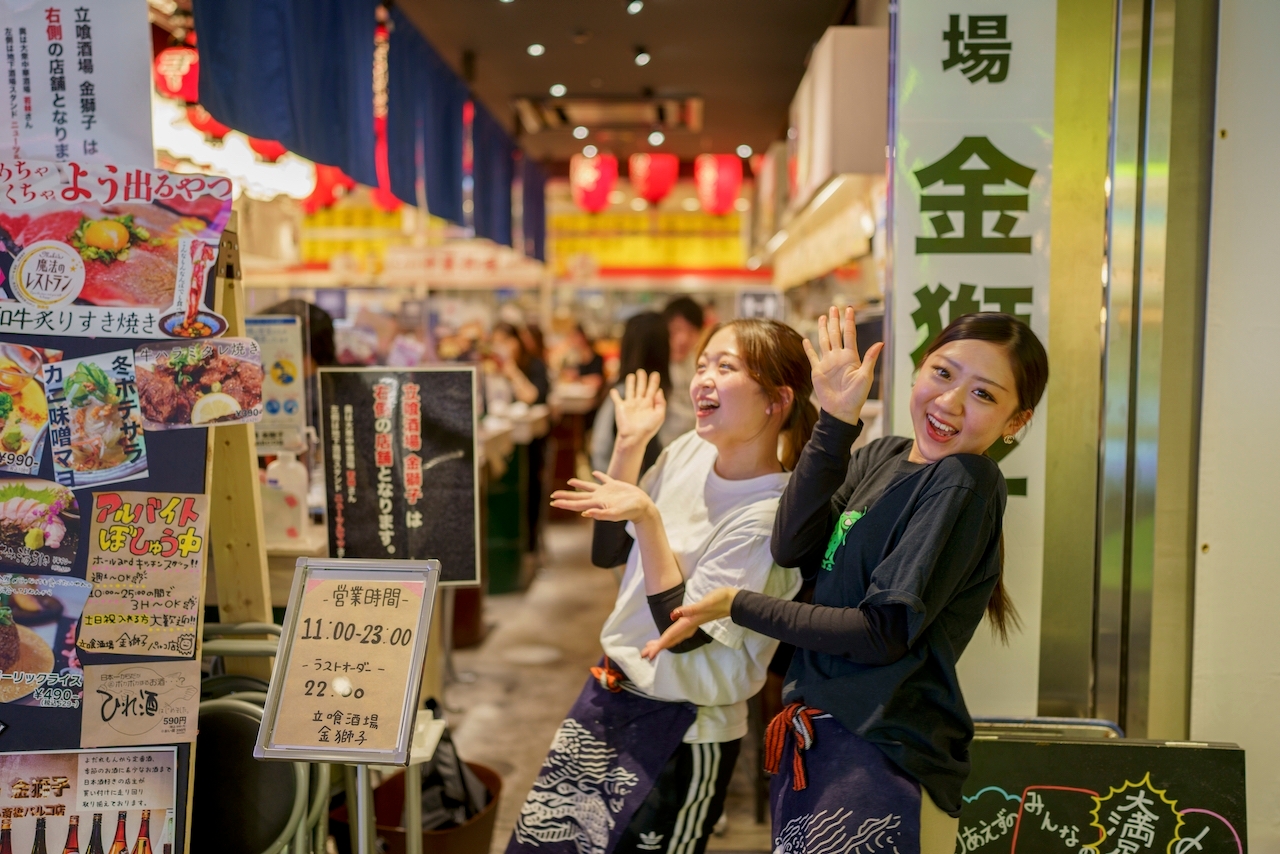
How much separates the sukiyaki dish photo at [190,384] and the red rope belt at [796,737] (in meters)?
1.25

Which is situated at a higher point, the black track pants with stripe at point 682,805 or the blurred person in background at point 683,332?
the blurred person in background at point 683,332

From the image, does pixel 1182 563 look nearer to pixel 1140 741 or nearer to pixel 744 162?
pixel 1140 741

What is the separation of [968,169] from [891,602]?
1365mm

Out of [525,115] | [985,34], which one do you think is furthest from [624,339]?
[525,115]

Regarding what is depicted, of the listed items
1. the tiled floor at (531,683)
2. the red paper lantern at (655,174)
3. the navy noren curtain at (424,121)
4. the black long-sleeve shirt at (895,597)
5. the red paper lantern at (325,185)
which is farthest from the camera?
the red paper lantern at (655,174)

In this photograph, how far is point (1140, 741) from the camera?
2172 mm

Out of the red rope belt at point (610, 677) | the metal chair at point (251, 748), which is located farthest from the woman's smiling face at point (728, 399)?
the metal chair at point (251, 748)

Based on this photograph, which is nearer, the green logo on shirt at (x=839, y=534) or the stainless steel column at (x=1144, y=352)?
the green logo on shirt at (x=839, y=534)

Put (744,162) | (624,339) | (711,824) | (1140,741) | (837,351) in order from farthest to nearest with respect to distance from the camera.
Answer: (744,162) < (624,339) < (1140,741) < (711,824) < (837,351)

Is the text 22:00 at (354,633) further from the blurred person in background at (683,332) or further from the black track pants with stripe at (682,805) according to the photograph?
the blurred person in background at (683,332)

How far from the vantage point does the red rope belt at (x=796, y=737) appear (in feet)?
5.28

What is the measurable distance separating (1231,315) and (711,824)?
186cm

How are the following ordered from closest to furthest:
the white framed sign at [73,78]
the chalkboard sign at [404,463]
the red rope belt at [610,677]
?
1. the red rope belt at [610,677]
2. the white framed sign at [73,78]
3. the chalkboard sign at [404,463]

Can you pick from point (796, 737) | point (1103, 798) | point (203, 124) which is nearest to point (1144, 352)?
point (1103, 798)
